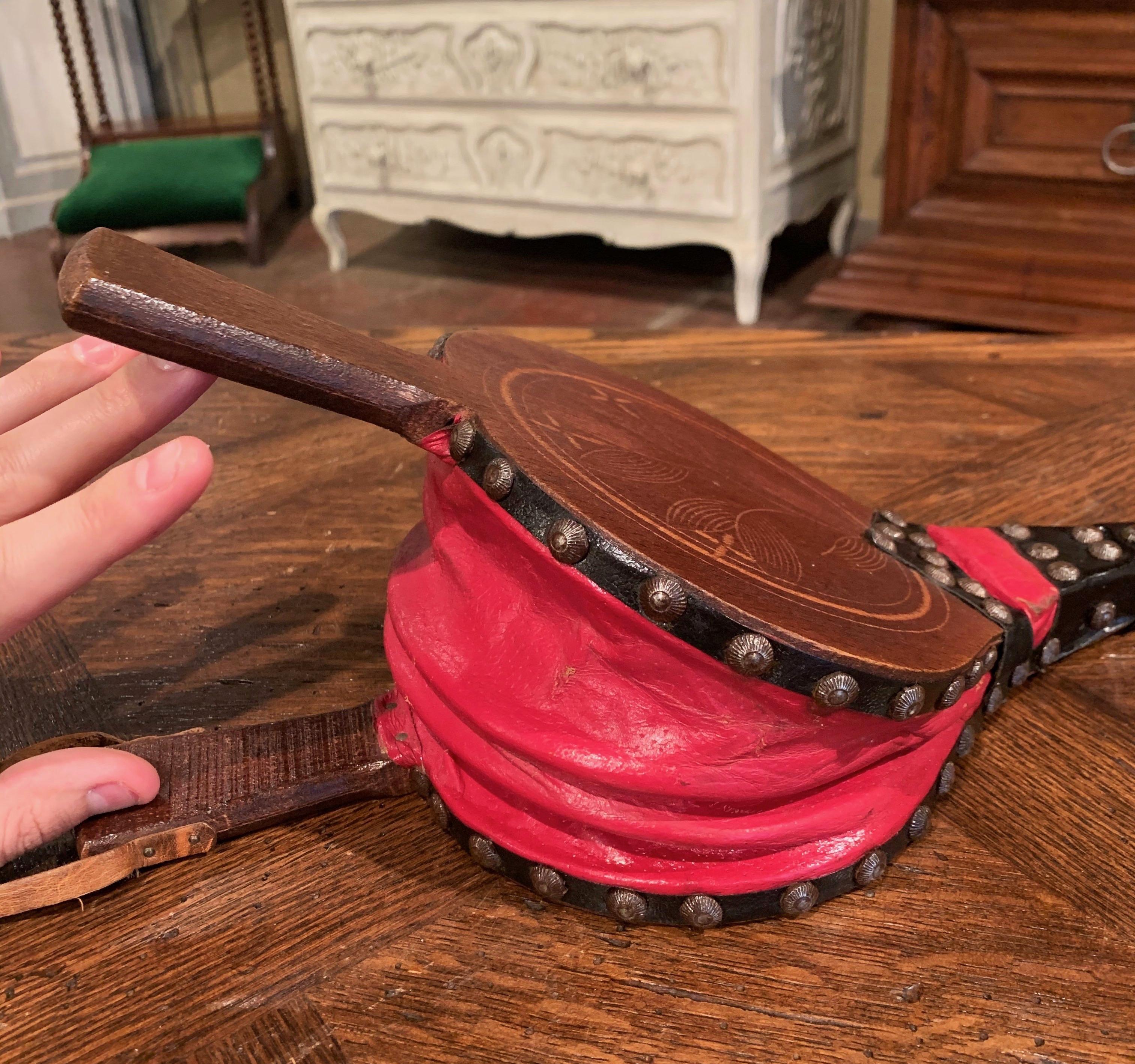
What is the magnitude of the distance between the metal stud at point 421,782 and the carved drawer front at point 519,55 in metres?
1.48

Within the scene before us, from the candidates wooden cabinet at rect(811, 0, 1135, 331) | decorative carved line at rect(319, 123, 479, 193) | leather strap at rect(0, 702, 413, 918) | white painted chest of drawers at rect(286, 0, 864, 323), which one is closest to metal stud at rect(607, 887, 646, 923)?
leather strap at rect(0, 702, 413, 918)

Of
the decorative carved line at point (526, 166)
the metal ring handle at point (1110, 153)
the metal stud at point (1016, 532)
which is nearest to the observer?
the metal stud at point (1016, 532)

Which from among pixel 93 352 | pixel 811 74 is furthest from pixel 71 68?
pixel 93 352

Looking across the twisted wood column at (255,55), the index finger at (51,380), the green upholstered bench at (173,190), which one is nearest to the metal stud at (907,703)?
the index finger at (51,380)

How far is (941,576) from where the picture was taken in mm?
436

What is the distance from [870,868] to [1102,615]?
0.21 metres

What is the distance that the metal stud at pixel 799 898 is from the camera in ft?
1.19

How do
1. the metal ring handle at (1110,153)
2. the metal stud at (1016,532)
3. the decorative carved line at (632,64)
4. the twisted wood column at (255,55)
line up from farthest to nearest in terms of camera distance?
the twisted wood column at (255,55) < the decorative carved line at (632,64) < the metal ring handle at (1110,153) < the metal stud at (1016,532)

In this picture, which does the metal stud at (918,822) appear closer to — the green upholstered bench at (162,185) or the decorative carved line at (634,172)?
the decorative carved line at (634,172)

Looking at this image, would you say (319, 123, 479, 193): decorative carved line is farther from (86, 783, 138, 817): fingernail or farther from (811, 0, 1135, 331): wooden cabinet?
(86, 783, 138, 817): fingernail

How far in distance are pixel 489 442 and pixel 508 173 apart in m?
1.72

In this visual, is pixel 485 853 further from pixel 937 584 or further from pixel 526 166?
pixel 526 166

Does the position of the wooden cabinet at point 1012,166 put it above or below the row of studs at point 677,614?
below

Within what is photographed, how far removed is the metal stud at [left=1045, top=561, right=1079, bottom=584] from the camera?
48 cm
